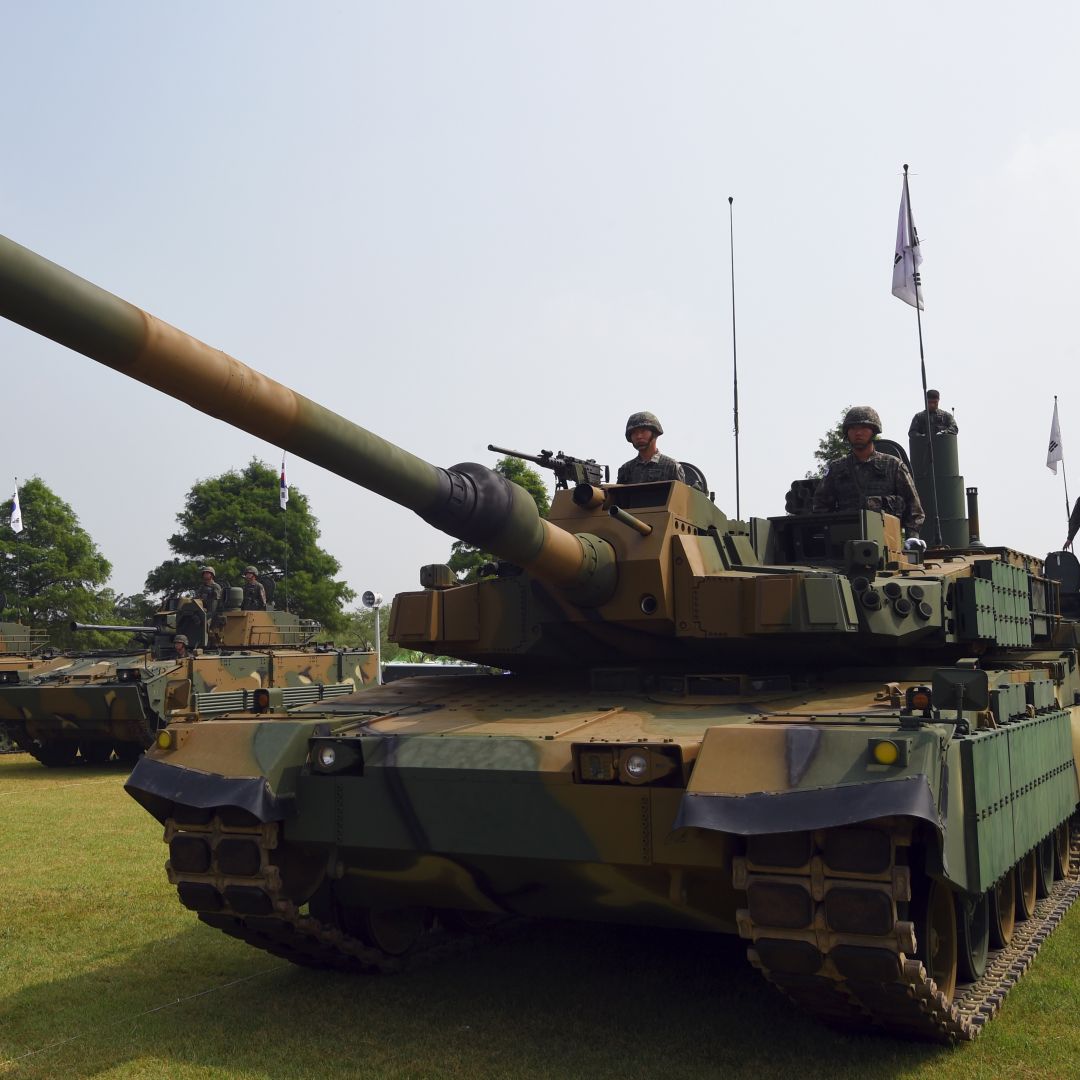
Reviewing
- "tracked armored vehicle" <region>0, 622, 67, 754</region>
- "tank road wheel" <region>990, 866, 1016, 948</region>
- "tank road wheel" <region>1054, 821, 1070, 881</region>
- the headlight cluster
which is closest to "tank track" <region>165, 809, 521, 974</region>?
the headlight cluster

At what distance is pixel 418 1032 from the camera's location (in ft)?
23.6

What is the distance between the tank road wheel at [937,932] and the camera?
6.55 meters

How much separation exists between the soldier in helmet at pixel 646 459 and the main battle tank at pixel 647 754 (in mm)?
1089

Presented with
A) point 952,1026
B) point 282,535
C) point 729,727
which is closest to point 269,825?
point 729,727

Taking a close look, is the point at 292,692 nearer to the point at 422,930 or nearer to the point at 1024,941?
the point at 422,930

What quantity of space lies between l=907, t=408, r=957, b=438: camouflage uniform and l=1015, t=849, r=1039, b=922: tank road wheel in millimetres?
6026

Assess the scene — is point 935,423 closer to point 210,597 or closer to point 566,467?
point 566,467

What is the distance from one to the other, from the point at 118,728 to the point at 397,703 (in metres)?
13.6

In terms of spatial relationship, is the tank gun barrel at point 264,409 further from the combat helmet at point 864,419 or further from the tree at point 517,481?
the tree at point 517,481

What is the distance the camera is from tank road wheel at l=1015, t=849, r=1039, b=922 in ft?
29.5

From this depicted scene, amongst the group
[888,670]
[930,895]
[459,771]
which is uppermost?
[888,670]

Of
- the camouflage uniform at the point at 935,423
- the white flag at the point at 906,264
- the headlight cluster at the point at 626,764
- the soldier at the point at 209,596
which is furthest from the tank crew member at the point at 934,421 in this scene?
the soldier at the point at 209,596

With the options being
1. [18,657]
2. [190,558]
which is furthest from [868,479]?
[190,558]

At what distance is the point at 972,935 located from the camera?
766 cm
